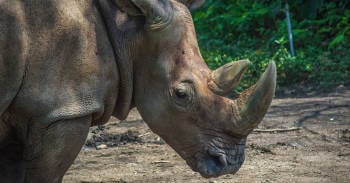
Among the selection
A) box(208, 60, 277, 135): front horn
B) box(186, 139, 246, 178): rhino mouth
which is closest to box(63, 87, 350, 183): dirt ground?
box(186, 139, 246, 178): rhino mouth

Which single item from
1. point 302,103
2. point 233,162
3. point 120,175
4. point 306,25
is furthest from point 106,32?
point 306,25

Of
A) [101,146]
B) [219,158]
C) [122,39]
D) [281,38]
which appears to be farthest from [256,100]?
[281,38]

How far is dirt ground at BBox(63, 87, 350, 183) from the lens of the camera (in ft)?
21.5

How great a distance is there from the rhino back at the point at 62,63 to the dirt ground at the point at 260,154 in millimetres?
1919

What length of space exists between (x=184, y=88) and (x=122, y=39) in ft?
1.45

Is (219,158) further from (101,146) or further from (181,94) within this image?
(101,146)

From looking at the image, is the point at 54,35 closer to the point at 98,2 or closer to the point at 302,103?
the point at 98,2

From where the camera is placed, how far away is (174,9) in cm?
491

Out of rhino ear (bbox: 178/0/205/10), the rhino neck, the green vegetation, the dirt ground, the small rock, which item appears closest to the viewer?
the rhino neck

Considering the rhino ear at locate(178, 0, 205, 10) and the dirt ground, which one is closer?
the rhino ear at locate(178, 0, 205, 10)

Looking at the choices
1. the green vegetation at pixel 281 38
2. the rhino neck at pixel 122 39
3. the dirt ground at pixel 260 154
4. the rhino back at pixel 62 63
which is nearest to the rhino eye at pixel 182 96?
the rhino neck at pixel 122 39

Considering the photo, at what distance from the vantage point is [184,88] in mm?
4855

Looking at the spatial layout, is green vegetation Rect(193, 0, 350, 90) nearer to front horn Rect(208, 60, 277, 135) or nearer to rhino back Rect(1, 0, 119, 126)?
front horn Rect(208, 60, 277, 135)

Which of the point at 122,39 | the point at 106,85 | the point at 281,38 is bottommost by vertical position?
the point at 281,38
